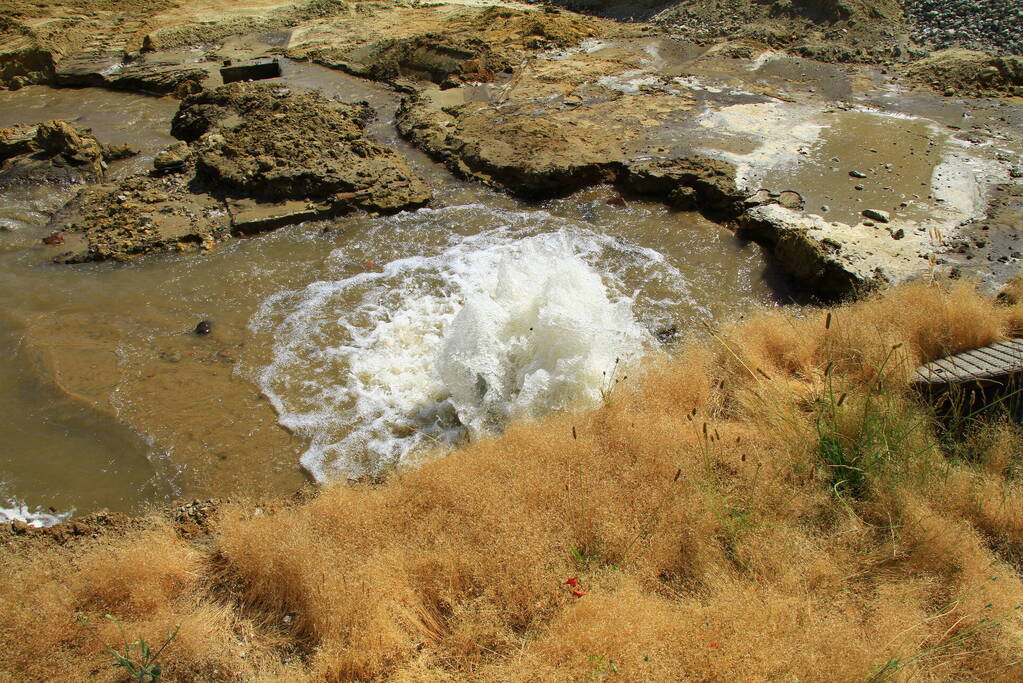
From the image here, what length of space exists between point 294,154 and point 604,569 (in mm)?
5990

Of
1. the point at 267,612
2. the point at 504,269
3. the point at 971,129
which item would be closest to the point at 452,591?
the point at 267,612

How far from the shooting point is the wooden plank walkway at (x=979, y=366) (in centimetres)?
339

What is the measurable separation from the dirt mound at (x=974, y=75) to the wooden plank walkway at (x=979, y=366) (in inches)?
258

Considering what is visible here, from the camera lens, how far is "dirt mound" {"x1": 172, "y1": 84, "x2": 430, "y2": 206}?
7.04 meters

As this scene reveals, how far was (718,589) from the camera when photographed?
2711 mm

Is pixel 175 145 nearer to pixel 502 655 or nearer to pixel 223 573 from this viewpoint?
pixel 223 573

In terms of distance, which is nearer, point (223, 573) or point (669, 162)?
point (223, 573)

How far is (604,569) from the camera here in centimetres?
285

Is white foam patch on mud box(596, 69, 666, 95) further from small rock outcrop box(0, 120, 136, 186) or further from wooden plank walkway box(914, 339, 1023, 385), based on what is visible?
small rock outcrop box(0, 120, 136, 186)

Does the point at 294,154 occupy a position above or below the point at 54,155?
above

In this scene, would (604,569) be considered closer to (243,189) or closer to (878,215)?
(878,215)

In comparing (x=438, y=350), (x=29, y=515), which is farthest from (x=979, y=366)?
(x=29, y=515)

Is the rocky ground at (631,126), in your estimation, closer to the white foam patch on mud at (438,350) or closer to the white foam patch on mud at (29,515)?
the white foam patch on mud at (438,350)

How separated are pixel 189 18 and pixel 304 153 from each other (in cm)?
843
